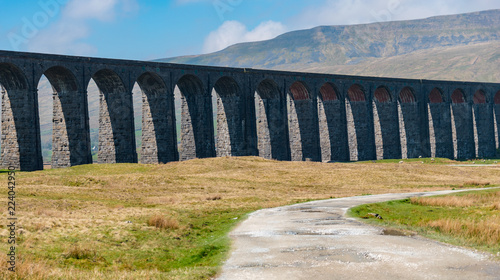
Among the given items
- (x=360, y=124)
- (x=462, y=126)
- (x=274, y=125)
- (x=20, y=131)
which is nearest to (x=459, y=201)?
(x=20, y=131)

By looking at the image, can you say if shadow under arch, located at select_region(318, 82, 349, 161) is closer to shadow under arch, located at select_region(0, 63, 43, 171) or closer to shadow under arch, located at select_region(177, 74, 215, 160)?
Answer: shadow under arch, located at select_region(177, 74, 215, 160)

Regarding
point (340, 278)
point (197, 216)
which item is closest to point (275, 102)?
point (197, 216)

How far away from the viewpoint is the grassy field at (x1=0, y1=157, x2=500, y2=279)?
50.6 ft

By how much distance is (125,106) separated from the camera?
183ft

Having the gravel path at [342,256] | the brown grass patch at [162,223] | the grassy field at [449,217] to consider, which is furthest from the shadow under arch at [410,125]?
the brown grass patch at [162,223]

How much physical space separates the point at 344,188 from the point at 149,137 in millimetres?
23669

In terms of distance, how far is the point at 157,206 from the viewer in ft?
96.4

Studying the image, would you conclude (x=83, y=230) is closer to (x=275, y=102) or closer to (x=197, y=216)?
(x=197, y=216)

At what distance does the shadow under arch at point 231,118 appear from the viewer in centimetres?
6644

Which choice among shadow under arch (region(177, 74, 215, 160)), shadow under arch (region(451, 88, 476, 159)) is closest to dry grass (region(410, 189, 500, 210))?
shadow under arch (region(177, 74, 215, 160))

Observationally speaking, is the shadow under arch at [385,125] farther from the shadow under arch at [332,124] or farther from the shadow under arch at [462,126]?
the shadow under arch at [462,126]

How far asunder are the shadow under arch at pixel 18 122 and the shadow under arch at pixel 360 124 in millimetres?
45055

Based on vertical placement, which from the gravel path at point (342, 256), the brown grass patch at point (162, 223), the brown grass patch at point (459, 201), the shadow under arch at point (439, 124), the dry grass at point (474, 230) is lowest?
the brown grass patch at point (459, 201)

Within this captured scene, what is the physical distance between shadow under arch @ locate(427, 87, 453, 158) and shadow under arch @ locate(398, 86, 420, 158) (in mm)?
3178
